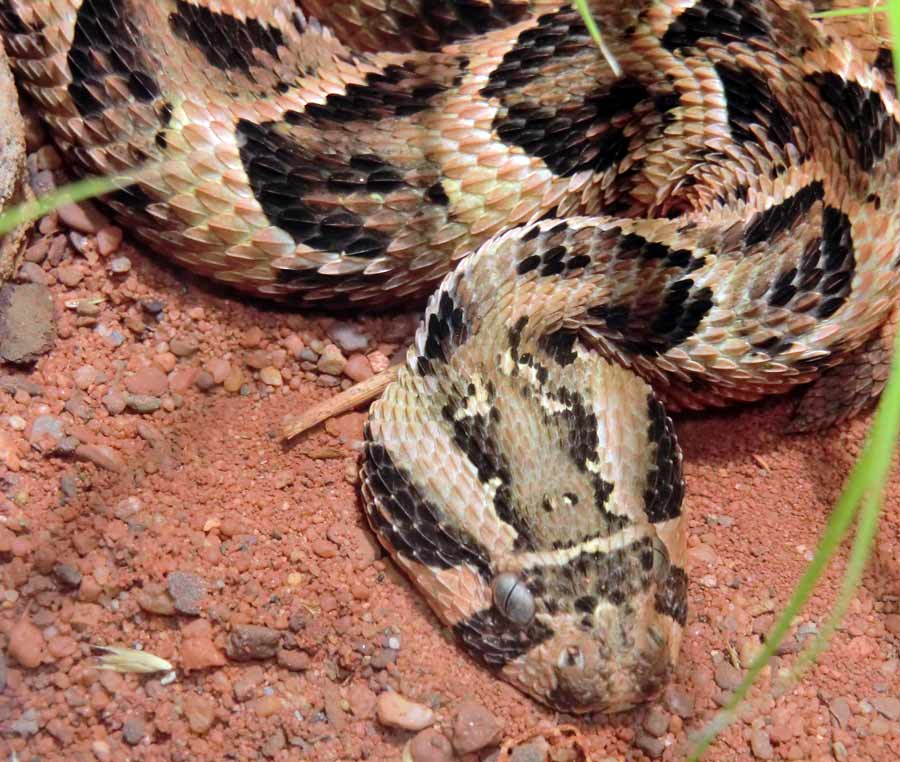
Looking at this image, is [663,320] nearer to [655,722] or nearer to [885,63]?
[885,63]

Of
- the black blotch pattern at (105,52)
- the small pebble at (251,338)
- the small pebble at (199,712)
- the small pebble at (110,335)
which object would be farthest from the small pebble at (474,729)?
the black blotch pattern at (105,52)

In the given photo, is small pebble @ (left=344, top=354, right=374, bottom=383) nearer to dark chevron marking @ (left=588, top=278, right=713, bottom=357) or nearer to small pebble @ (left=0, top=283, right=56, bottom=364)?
dark chevron marking @ (left=588, top=278, right=713, bottom=357)

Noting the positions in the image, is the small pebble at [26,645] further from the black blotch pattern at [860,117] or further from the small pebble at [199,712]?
the black blotch pattern at [860,117]

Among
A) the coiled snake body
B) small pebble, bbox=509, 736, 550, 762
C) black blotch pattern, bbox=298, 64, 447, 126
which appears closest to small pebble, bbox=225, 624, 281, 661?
the coiled snake body

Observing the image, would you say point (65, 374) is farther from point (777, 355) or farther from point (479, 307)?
point (777, 355)

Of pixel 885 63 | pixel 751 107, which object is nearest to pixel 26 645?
pixel 751 107

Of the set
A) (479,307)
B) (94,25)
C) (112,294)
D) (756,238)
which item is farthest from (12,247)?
(756,238)
